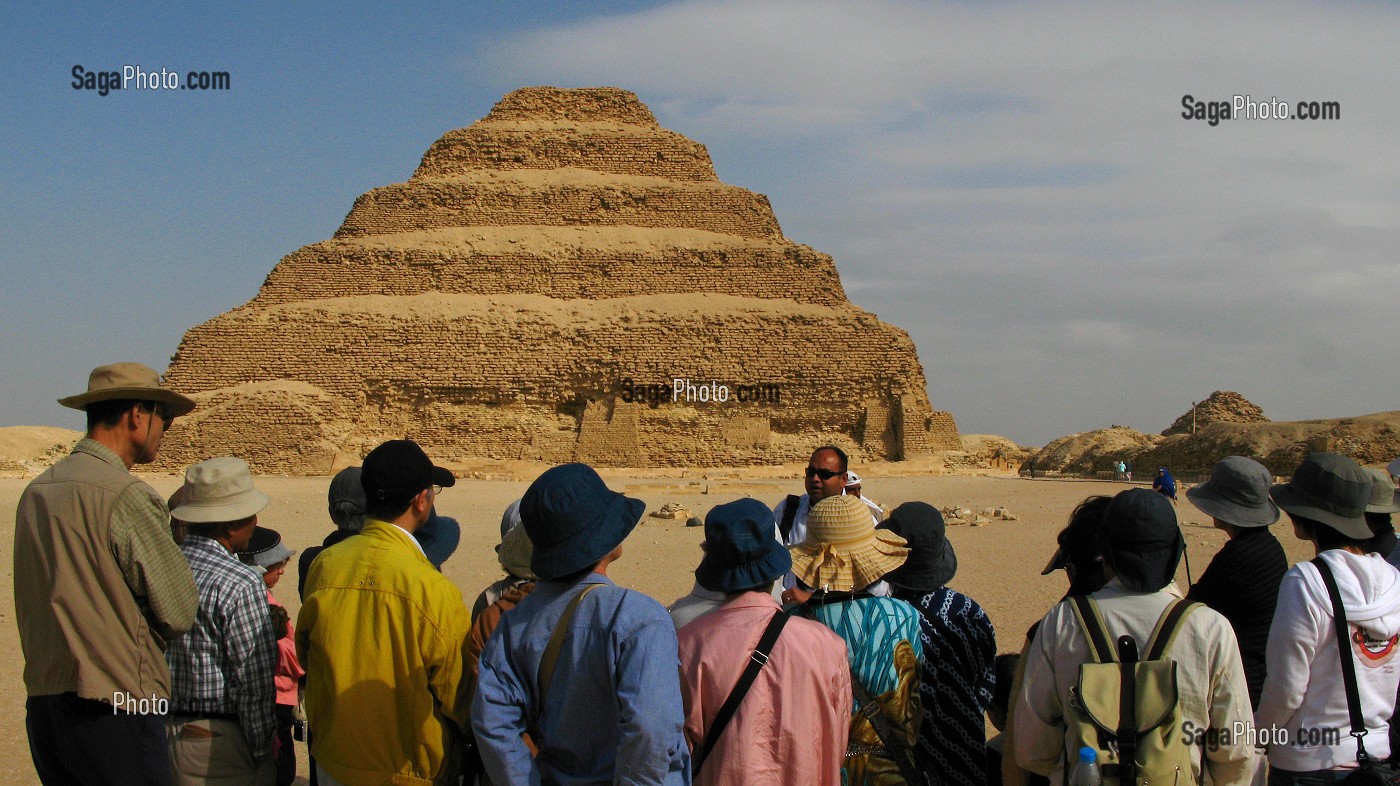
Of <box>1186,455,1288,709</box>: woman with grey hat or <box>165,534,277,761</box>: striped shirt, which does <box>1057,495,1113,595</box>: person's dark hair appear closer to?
<box>1186,455,1288,709</box>: woman with grey hat

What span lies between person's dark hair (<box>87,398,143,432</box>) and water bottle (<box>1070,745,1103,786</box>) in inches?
117

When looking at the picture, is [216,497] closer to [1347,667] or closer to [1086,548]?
[1086,548]

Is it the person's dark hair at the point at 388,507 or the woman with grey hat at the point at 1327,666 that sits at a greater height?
the person's dark hair at the point at 388,507

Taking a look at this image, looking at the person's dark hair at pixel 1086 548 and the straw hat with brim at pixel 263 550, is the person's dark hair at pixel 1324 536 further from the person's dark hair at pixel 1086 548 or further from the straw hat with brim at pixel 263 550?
the straw hat with brim at pixel 263 550

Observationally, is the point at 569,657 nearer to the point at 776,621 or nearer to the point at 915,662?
the point at 776,621

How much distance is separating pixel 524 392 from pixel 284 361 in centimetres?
795

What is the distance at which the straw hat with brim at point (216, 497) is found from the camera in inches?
143

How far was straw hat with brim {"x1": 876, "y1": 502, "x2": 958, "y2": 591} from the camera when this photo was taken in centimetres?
365

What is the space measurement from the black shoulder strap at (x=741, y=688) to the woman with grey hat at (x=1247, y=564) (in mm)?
1605

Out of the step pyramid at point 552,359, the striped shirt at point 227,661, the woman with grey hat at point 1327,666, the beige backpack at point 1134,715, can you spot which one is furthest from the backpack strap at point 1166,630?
the step pyramid at point 552,359

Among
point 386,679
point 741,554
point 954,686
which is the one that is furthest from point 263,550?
point 954,686

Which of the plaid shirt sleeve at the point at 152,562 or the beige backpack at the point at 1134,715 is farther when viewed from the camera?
the plaid shirt sleeve at the point at 152,562

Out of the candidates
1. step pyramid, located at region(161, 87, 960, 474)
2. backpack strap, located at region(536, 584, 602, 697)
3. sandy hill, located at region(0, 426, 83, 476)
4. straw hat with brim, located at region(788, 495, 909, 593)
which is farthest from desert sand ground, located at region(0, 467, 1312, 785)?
sandy hill, located at region(0, 426, 83, 476)

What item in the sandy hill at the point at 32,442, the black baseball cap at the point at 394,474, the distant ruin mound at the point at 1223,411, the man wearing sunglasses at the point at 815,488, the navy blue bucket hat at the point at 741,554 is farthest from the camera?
the distant ruin mound at the point at 1223,411
